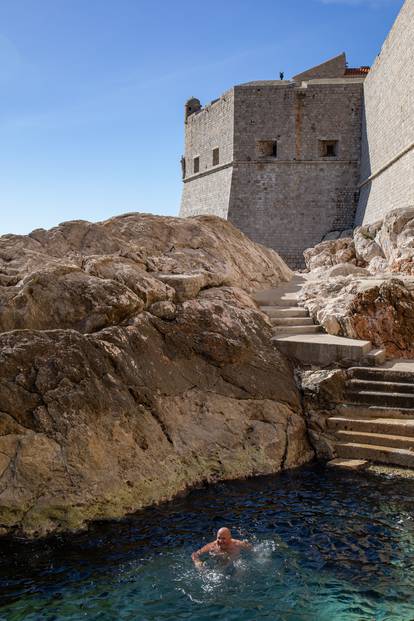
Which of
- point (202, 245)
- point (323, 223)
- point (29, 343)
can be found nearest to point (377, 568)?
point (29, 343)

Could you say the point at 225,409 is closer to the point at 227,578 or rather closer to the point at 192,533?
the point at 192,533

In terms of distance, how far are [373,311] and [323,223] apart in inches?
647

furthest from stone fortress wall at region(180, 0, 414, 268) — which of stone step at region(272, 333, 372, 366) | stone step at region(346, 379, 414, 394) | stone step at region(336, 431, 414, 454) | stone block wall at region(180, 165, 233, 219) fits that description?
stone step at region(336, 431, 414, 454)

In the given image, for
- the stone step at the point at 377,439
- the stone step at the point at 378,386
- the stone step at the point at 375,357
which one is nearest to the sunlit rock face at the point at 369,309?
the stone step at the point at 375,357

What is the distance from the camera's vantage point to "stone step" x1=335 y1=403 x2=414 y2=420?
6.75 m

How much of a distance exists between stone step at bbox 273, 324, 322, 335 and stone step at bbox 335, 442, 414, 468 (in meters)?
2.02

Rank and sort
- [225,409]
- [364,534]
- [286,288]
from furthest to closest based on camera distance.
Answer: [286,288] < [225,409] < [364,534]

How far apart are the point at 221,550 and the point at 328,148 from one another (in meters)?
22.3

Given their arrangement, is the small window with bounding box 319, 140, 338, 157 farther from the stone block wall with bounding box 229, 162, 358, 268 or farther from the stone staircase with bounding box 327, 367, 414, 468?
the stone staircase with bounding box 327, 367, 414, 468

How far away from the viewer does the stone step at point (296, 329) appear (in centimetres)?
826

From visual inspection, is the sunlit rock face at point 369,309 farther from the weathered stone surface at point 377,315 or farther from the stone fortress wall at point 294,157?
the stone fortress wall at point 294,157

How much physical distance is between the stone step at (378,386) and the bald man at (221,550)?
315cm

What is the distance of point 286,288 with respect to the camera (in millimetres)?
10828

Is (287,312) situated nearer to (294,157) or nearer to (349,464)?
(349,464)
